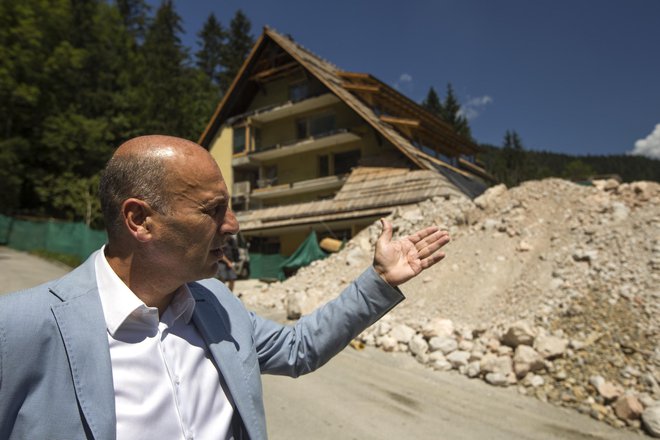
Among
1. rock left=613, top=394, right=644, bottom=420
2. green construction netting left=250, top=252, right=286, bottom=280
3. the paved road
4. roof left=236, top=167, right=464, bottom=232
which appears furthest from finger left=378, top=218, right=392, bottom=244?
green construction netting left=250, top=252, right=286, bottom=280

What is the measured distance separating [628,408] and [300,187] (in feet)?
70.5

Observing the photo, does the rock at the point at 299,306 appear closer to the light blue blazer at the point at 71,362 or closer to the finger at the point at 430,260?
the finger at the point at 430,260

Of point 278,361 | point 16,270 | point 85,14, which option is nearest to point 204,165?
point 278,361

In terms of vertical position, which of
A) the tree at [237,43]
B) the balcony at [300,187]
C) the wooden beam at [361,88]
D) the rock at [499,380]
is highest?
the tree at [237,43]

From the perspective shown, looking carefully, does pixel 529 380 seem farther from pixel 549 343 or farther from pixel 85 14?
pixel 85 14

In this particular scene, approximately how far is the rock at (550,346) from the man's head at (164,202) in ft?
22.1

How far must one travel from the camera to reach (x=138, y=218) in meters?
1.50

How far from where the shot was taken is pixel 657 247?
8469mm

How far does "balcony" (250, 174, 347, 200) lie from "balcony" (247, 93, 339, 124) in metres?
4.29

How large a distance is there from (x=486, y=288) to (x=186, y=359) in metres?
9.24

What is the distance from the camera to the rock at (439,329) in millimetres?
7977

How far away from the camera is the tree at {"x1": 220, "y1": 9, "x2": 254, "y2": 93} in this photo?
51.0 meters

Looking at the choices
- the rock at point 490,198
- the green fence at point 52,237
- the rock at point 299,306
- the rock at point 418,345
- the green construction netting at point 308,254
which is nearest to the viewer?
the rock at point 418,345

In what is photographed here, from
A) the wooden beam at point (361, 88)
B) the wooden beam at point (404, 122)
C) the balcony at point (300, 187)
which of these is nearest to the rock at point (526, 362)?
the wooden beam at point (404, 122)
